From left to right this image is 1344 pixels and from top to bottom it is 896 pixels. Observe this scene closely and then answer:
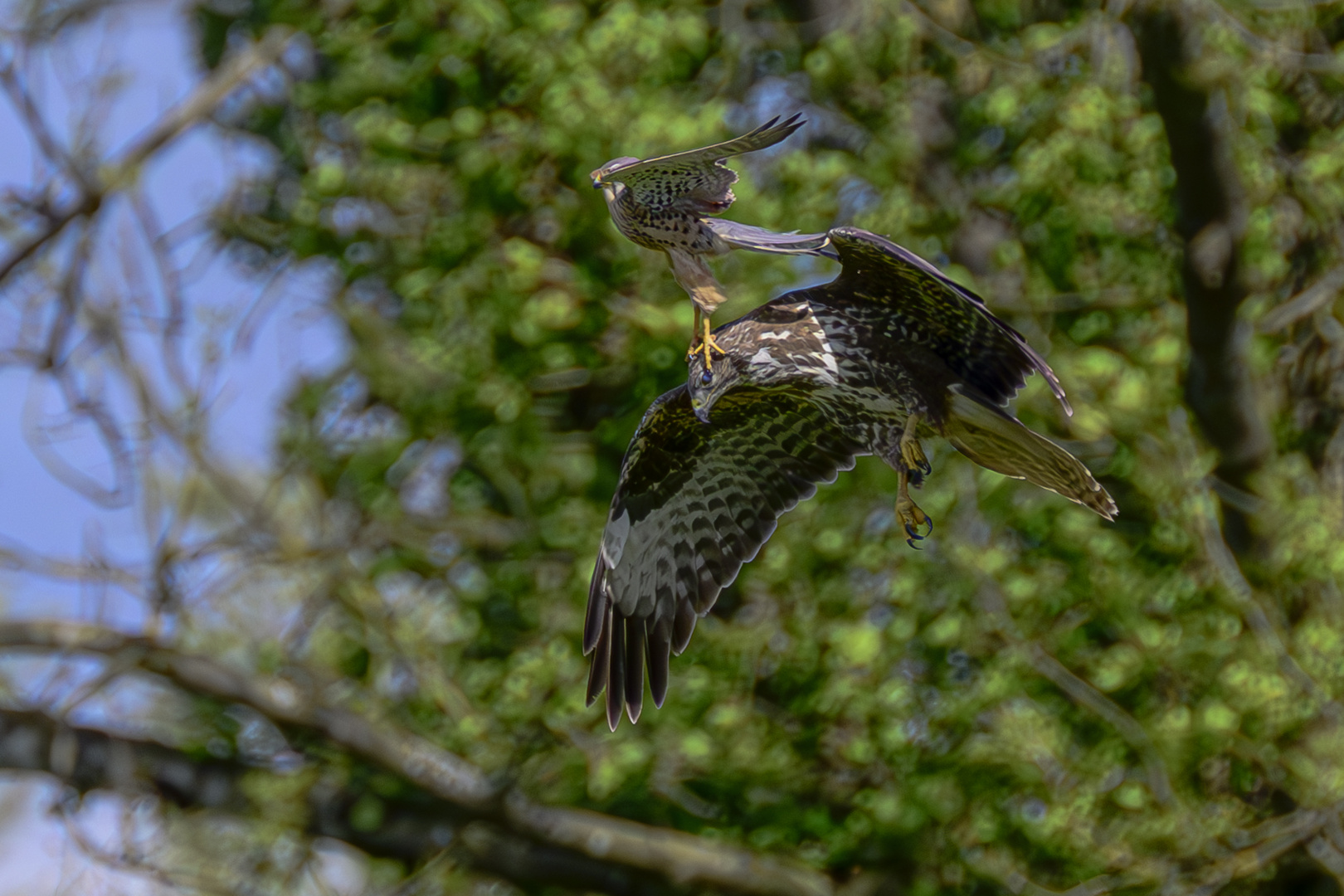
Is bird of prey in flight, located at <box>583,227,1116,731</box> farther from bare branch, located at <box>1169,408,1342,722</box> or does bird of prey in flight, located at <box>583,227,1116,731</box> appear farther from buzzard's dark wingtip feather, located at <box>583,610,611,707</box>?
bare branch, located at <box>1169,408,1342,722</box>

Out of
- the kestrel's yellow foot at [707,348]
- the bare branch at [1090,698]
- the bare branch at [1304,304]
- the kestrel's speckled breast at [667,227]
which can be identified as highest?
the kestrel's speckled breast at [667,227]

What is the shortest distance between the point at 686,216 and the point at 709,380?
0.39 m

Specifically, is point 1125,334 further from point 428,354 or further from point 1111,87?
point 428,354

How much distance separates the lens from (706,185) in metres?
3.27

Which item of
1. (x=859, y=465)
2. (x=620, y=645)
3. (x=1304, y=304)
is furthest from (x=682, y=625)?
(x=1304, y=304)

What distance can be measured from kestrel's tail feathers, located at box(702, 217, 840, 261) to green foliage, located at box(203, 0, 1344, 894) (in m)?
3.88

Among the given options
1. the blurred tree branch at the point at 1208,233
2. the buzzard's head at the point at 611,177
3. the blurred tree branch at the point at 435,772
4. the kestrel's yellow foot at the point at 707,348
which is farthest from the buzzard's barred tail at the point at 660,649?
the blurred tree branch at the point at 1208,233

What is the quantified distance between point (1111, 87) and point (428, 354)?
3.80 meters

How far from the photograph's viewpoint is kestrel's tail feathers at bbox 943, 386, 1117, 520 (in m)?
3.62

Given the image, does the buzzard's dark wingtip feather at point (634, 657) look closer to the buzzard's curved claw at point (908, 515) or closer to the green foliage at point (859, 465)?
the buzzard's curved claw at point (908, 515)

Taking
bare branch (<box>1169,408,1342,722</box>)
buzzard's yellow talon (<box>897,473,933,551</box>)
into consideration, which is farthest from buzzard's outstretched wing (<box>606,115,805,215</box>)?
bare branch (<box>1169,408,1342,722</box>)

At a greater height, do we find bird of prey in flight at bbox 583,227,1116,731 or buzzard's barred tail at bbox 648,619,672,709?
bird of prey in flight at bbox 583,227,1116,731

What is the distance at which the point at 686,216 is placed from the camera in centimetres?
329

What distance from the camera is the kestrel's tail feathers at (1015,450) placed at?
3623mm
